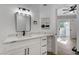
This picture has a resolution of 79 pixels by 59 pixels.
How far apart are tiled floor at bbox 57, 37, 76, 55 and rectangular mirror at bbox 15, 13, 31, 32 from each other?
537mm

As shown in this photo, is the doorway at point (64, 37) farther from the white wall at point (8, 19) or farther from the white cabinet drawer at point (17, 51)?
the white cabinet drawer at point (17, 51)

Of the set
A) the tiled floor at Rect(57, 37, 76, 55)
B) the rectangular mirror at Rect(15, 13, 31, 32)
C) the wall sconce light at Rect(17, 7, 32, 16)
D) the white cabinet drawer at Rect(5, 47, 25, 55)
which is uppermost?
the wall sconce light at Rect(17, 7, 32, 16)

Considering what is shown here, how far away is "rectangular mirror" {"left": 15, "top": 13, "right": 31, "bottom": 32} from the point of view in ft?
4.77

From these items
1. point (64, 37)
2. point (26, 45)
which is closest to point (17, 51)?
point (26, 45)

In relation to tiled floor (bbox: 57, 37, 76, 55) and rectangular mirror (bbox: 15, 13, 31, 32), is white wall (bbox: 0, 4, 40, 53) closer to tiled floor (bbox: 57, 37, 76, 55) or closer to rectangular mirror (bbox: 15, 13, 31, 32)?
rectangular mirror (bbox: 15, 13, 31, 32)

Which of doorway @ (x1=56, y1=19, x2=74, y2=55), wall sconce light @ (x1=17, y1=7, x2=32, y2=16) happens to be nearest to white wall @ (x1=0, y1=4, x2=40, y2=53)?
wall sconce light @ (x1=17, y1=7, x2=32, y2=16)

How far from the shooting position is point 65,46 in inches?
54.4

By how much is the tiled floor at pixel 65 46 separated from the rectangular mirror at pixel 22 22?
1.76 feet

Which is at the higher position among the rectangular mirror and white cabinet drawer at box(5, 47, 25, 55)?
the rectangular mirror

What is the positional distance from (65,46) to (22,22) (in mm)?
782

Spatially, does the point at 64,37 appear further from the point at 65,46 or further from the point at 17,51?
the point at 17,51
